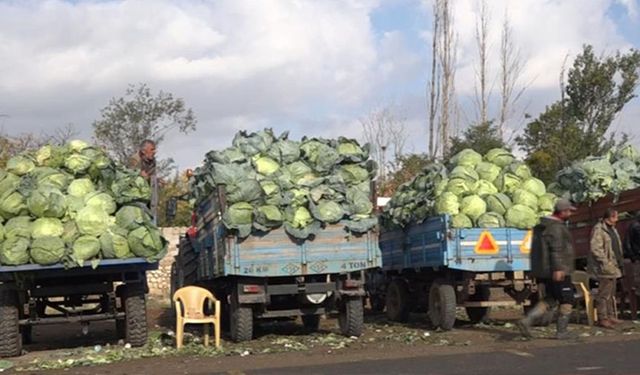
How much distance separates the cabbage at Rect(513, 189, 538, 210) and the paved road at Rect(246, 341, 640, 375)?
3443 mm

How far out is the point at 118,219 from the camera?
12164 mm

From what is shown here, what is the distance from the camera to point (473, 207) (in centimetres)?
1361

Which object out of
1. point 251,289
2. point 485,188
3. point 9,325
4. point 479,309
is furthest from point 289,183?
point 9,325

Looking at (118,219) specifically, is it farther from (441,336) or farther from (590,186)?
(590,186)

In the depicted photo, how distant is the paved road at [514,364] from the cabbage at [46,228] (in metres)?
3.69

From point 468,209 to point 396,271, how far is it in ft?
8.84

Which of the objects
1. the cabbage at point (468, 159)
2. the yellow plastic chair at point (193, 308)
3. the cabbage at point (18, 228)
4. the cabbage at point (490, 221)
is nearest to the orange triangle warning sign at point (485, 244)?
the cabbage at point (490, 221)

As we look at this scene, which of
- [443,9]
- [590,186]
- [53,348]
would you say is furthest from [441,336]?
[443,9]

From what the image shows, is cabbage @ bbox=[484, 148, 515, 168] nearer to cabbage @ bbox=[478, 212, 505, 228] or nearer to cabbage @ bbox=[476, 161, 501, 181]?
cabbage @ bbox=[476, 161, 501, 181]

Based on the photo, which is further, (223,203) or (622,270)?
(622,270)

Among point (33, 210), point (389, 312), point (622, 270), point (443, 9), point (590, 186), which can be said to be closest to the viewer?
point (33, 210)

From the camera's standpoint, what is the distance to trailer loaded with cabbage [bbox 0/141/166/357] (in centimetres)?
1164

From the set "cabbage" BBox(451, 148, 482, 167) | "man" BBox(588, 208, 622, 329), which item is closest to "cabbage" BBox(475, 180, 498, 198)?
"cabbage" BBox(451, 148, 482, 167)

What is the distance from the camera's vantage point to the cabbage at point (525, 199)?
544 inches
